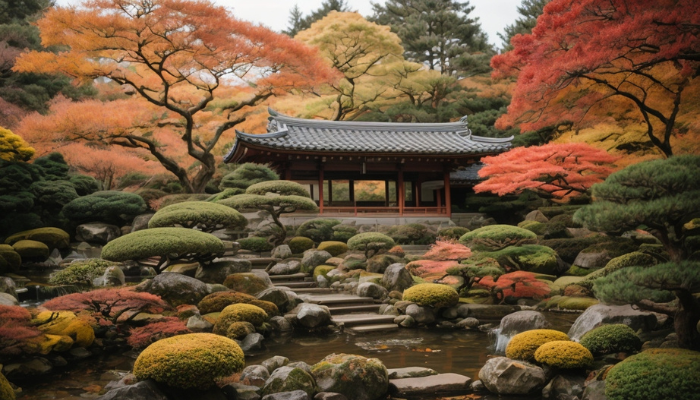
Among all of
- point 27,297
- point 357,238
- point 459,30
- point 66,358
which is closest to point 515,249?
point 357,238

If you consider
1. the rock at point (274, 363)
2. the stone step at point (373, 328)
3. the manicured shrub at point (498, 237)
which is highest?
the manicured shrub at point (498, 237)

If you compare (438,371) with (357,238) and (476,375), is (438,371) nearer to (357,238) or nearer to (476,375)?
(476,375)

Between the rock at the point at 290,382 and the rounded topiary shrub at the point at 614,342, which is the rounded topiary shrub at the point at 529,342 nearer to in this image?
the rounded topiary shrub at the point at 614,342

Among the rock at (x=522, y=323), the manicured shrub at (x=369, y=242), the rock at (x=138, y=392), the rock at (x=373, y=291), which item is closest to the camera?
the rock at (x=138, y=392)

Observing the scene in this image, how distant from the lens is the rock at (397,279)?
1391 cm

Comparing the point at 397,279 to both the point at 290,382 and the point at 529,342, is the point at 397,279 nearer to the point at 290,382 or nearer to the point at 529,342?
the point at 529,342

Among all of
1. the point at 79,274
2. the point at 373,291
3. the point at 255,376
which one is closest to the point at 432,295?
the point at 373,291

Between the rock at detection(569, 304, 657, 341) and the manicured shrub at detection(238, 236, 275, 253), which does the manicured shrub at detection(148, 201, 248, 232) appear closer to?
the manicured shrub at detection(238, 236, 275, 253)

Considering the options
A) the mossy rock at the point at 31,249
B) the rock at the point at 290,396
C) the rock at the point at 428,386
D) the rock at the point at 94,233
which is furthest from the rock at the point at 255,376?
the rock at the point at 94,233

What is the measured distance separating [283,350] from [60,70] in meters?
15.7

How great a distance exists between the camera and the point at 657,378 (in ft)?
18.4

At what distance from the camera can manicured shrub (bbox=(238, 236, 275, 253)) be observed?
18.0 m

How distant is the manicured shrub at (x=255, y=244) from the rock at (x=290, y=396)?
38.7 feet

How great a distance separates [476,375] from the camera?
7926 millimetres
